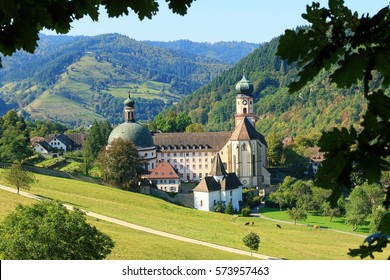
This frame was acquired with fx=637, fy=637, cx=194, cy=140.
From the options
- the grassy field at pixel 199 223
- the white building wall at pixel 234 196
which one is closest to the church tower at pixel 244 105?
the white building wall at pixel 234 196

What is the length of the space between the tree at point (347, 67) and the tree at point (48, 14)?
4.19 feet

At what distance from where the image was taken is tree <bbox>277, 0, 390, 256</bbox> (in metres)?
2.58

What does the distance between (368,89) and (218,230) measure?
4543 centimetres

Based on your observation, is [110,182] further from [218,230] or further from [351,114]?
[351,114]

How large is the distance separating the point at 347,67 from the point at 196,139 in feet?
269

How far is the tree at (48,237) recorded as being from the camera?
2106cm

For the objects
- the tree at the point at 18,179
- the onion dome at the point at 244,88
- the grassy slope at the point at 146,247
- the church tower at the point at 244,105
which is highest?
the onion dome at the point at 244,88

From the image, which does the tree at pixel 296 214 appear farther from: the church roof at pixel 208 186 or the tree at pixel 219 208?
the church roof at pixel 208 186

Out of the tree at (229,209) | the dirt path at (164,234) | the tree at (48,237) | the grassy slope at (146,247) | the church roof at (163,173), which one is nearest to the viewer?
Result: the tree at (48,237)

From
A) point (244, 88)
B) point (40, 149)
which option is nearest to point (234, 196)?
point (244, 88)

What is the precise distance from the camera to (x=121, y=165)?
66312 mm

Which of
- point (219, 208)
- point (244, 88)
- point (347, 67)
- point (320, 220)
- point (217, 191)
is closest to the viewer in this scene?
point (347, 67)

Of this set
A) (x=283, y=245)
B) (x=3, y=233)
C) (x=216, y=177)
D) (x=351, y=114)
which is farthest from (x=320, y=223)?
(x=351, y=114)

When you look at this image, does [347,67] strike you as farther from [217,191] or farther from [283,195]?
[283,195]
